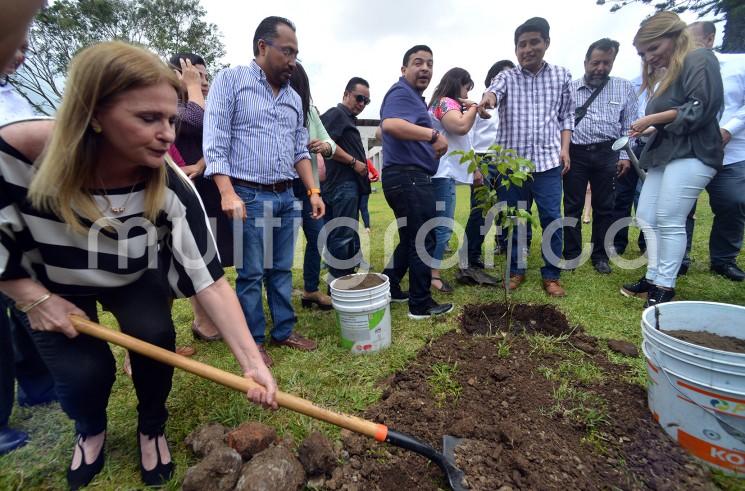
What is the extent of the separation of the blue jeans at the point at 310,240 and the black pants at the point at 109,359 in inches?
65.8

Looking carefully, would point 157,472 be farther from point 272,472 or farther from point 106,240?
point 106,240

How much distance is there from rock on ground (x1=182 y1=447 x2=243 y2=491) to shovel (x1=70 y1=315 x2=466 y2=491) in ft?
0.87

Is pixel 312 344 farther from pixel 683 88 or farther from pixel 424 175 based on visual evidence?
pixel 683 88

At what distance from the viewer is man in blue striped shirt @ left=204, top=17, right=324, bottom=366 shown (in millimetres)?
2357

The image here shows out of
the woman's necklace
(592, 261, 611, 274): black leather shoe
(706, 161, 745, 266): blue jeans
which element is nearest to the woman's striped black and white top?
the woman's necklace

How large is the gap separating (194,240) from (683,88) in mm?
3461

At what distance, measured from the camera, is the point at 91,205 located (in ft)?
4.73

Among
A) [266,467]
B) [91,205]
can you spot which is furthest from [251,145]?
[266,467]

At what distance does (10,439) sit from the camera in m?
1.92

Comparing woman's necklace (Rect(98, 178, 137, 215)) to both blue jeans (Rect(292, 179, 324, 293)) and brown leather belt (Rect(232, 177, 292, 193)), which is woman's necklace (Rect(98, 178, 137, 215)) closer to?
brown leather belt (Rect(232, 177, 292, 193))

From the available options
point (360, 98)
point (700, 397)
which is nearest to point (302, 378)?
point (700, 397)

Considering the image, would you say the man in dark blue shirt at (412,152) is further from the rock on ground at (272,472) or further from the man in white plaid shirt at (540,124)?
the rock on ground at (272,472)

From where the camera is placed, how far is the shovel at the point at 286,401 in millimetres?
1516

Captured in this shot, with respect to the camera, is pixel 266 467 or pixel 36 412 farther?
pixel 36 412
